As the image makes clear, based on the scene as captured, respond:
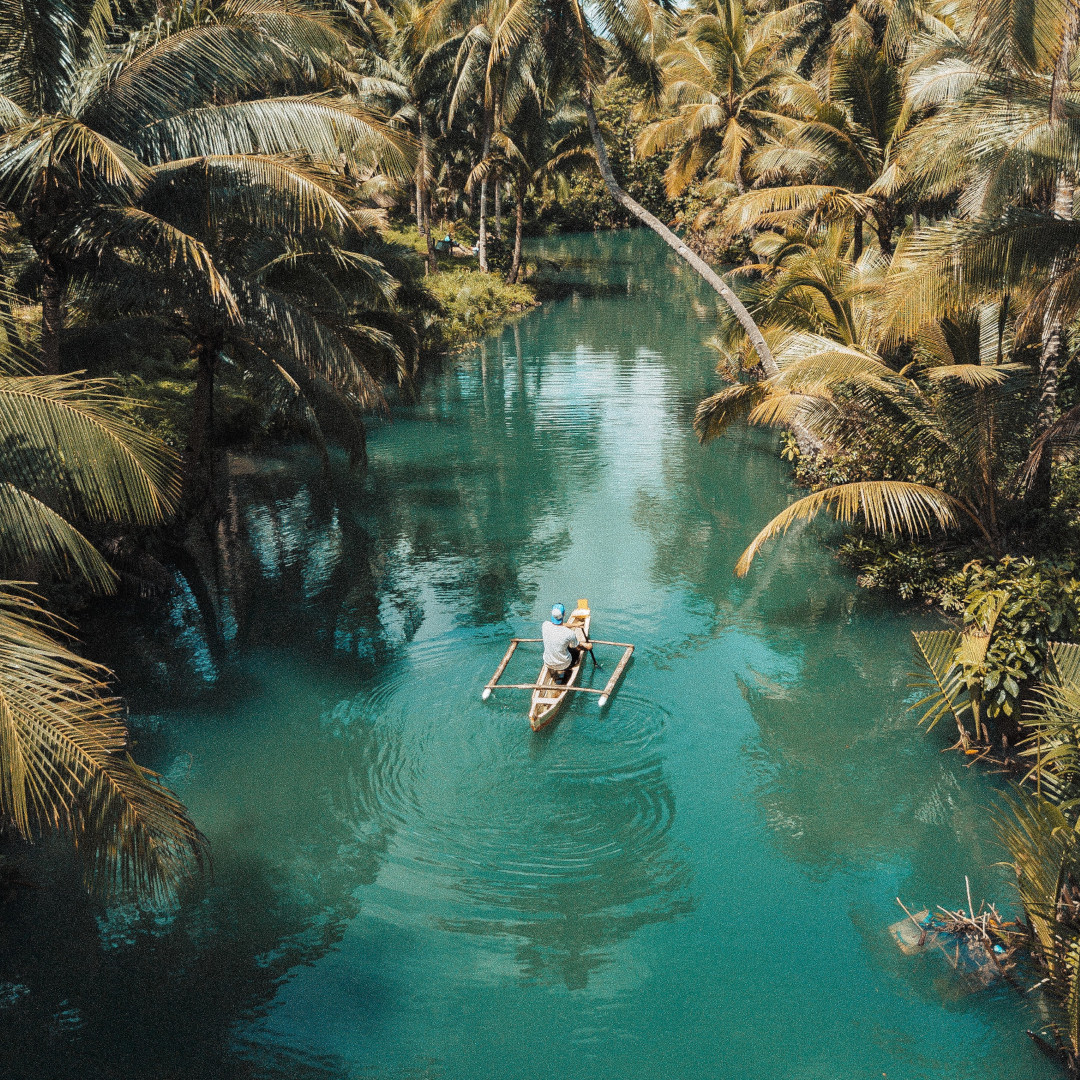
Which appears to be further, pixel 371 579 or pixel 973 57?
pixel 371 579

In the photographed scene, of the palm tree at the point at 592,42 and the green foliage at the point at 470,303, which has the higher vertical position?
the palm tree at the point at 592,42

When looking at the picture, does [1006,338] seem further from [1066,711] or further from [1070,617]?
[1066,711]

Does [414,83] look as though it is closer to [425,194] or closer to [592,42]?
[425,194]

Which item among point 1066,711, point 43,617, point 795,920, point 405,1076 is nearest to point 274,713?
point 43,617

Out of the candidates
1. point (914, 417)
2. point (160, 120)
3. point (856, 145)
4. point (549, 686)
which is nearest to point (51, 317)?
point (160, 120)

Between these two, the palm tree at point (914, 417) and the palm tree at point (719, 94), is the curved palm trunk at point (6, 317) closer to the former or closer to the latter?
the palm tree at point (914, 417)

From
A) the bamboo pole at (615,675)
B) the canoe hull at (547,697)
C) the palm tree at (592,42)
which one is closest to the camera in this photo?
the canoe hull at (547,697)

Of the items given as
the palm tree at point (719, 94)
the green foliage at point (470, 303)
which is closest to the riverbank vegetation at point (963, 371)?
the palm tree at point (719, 94)
